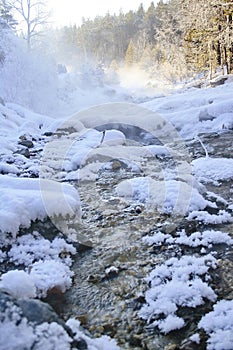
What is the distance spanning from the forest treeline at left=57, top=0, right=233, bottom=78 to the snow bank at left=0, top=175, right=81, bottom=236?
11540 mm

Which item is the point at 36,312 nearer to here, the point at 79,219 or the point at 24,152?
the point at 79,219

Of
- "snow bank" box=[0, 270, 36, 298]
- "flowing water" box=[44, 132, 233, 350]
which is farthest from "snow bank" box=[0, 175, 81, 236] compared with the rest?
"snow bank" box=[0, 270, 36, 298]

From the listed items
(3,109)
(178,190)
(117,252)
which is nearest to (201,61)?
(3,109)

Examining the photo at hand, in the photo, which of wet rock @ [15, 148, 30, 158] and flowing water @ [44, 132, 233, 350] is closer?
flowing water @ [44, 132, 233, 350]

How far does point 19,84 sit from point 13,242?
15.0 m

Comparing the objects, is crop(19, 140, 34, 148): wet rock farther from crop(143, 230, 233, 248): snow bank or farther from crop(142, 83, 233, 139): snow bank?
crop(143, 230, 233, 248): snow bank

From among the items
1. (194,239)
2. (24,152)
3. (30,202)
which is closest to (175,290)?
(194,239)

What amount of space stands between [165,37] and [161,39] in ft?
5.61

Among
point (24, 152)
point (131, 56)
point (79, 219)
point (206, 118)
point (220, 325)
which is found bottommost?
point (220, 325)

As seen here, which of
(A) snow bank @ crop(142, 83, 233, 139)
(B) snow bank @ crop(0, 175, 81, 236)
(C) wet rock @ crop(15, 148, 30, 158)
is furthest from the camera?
(A) snow bank @ crop(142, 83, 233, 139)

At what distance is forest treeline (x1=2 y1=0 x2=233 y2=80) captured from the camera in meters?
17.5

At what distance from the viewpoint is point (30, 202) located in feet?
11.1

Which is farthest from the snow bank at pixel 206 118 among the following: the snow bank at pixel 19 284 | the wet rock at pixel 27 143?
the snow bank at pixel 19 284

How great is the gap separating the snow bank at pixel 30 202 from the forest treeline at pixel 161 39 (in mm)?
12762
